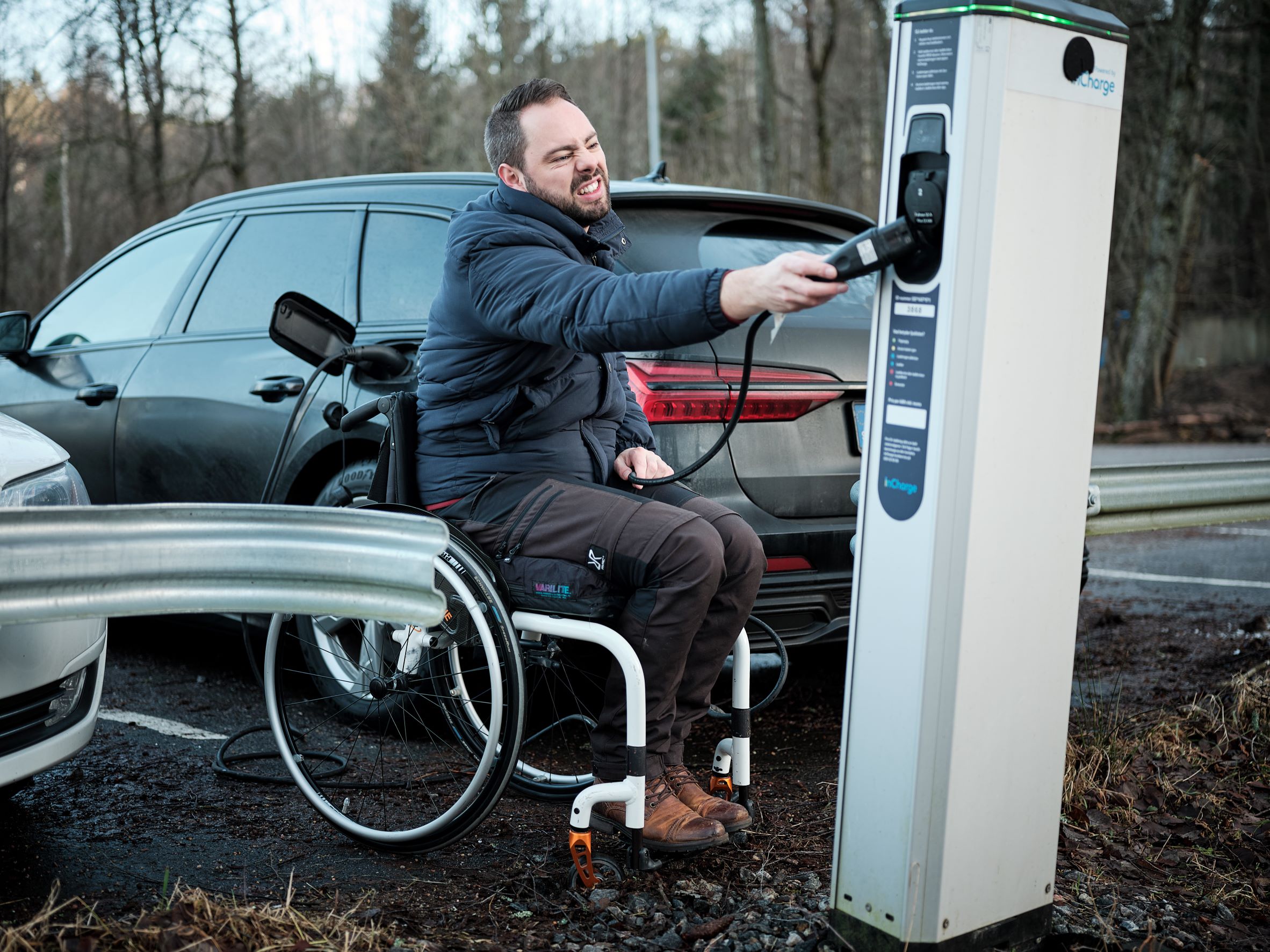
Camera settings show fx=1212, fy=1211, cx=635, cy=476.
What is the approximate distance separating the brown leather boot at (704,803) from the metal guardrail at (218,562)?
1.00 m

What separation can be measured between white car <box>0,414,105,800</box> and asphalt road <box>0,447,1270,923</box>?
0.96ft

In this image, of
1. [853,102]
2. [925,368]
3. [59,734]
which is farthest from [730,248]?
[853,102]

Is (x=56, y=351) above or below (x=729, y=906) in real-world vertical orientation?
above

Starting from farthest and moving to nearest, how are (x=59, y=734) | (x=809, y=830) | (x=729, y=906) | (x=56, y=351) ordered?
1. (x=56, y=351)
2. (x=809, y=830)
3. (x=59, y=734)
4. (x=729, y=906)

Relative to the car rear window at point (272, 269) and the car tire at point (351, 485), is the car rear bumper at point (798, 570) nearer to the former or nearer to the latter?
the car tire at point (351, 485)

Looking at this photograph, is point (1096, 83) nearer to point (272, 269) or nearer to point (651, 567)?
point (651, 567)

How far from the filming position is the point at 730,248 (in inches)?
154

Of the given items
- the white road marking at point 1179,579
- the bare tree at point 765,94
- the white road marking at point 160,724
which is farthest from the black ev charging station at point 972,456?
the bare tree at point 765,94

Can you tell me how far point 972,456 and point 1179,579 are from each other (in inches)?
214

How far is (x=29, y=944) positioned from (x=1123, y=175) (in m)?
23.1

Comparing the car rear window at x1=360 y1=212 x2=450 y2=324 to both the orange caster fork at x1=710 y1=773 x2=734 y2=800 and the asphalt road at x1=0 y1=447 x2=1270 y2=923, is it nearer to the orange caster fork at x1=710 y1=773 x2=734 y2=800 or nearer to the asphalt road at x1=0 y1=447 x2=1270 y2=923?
the asphalt road at x1=0 y1=447 x2=1270 y2=923

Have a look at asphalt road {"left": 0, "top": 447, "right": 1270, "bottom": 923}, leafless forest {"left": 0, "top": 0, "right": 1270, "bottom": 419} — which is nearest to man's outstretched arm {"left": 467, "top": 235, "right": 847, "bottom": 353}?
asphalt road {"left": 0, "top": 447, "right": 1270, "bottom": 923}

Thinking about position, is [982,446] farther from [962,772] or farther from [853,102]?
[853,102]

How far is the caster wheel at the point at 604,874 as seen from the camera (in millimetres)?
2758
